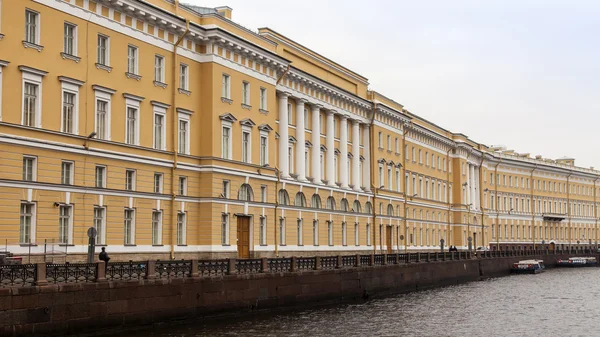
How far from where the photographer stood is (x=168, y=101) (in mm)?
34406

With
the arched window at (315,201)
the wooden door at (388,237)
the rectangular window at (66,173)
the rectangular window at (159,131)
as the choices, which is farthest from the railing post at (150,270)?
the wooden door at (388,237)

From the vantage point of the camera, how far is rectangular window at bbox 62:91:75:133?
28.5 meters

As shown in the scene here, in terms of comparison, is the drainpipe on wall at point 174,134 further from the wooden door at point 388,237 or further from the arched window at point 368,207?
the wooden door at point 388,237

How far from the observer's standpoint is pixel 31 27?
27.4 meters

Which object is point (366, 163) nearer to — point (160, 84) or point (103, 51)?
point (160, 84)

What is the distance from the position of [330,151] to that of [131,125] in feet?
65.4

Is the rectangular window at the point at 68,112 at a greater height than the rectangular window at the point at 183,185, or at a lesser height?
greater

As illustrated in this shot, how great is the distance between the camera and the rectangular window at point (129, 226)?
103 ft

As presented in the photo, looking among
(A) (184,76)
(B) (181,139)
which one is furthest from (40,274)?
(A) (184,76)

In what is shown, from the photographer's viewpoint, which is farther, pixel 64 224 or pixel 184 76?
pixel 184 76

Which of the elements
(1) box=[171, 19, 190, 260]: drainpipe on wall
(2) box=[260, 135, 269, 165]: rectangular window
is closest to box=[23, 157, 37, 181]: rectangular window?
(1) box=[171, 19, 190, 260]: drainpipe on wall

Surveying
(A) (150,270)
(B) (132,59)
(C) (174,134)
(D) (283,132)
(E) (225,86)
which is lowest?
(A) (150,270)

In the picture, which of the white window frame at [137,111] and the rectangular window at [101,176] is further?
the white window frame at [137,111]

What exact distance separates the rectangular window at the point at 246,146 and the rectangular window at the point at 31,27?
13381 millimetres
